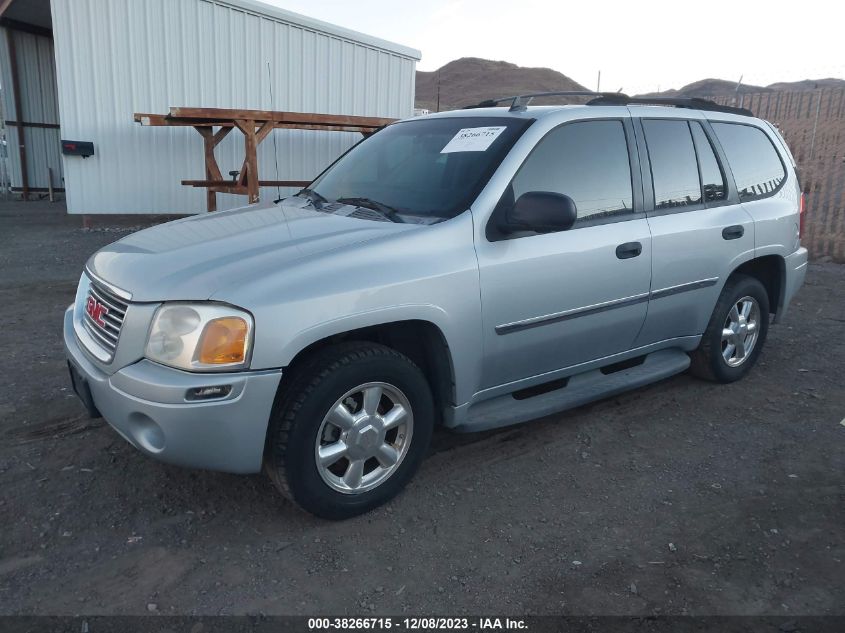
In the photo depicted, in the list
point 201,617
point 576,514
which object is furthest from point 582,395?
point 201,617

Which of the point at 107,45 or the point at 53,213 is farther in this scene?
the point at 53,213

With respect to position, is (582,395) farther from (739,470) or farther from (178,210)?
(178,210)

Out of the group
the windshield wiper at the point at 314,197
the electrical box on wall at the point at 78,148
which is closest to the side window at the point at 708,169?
the windshield wiper at the point at 314,197

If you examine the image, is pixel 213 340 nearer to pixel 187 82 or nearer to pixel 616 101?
pixel 616 101

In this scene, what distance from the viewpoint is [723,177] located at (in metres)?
4.40

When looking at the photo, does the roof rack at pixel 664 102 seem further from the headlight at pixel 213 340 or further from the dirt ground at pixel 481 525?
the headlight at pixel 213 340

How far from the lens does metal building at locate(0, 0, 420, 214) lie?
10.7 meters

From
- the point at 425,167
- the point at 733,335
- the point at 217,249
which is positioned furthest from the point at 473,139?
the point at 733,335

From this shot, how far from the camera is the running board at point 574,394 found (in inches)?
132

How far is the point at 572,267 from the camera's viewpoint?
3.45m

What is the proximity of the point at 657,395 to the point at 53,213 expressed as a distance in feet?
43.9

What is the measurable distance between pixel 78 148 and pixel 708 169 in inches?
388

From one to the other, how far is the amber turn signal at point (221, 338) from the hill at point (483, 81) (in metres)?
58.3

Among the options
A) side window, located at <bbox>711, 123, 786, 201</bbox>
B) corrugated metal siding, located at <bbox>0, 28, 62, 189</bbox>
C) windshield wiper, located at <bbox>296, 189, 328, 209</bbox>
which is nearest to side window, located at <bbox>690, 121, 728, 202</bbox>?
side window, located at <bbox>711, 123, 786, 201</bbox>
